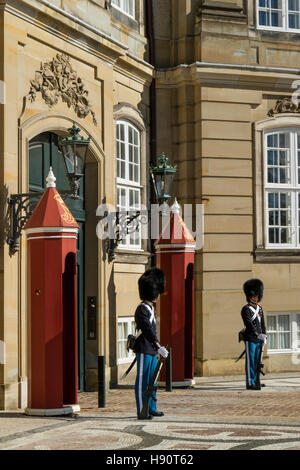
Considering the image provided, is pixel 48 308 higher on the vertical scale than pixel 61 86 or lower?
lower

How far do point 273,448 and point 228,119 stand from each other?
9.79 m

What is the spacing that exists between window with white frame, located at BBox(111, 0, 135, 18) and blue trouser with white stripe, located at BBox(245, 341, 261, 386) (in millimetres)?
6151

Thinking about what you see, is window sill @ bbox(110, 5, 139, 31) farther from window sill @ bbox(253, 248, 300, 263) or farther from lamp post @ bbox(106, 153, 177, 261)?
window sill @ bbox(253, 248, 300, 263)

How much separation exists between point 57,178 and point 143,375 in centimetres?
401

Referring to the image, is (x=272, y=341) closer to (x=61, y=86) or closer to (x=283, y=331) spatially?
(x=283, y=331)

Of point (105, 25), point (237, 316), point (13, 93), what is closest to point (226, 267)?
point (237, 316)

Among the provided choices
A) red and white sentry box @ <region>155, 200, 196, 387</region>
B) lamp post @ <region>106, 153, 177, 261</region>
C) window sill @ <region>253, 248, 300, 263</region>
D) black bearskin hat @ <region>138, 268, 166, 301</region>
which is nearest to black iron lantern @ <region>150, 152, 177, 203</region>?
lamp post @ <region>106, 153, 177, 261</region>

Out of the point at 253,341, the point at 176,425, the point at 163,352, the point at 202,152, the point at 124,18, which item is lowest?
the point at 176,425

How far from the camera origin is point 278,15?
746 inches

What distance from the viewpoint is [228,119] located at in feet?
59.6

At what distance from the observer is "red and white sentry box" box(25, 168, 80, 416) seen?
12.2 metres

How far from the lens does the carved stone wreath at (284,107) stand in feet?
61.0

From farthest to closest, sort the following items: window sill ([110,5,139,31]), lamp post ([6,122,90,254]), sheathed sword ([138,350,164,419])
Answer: window sill ([110,5,139,31]) < lamp post ([6,122,90,254]) < sheathed sword ([138,350,164,419])

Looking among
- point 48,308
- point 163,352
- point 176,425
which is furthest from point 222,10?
point 176,425
